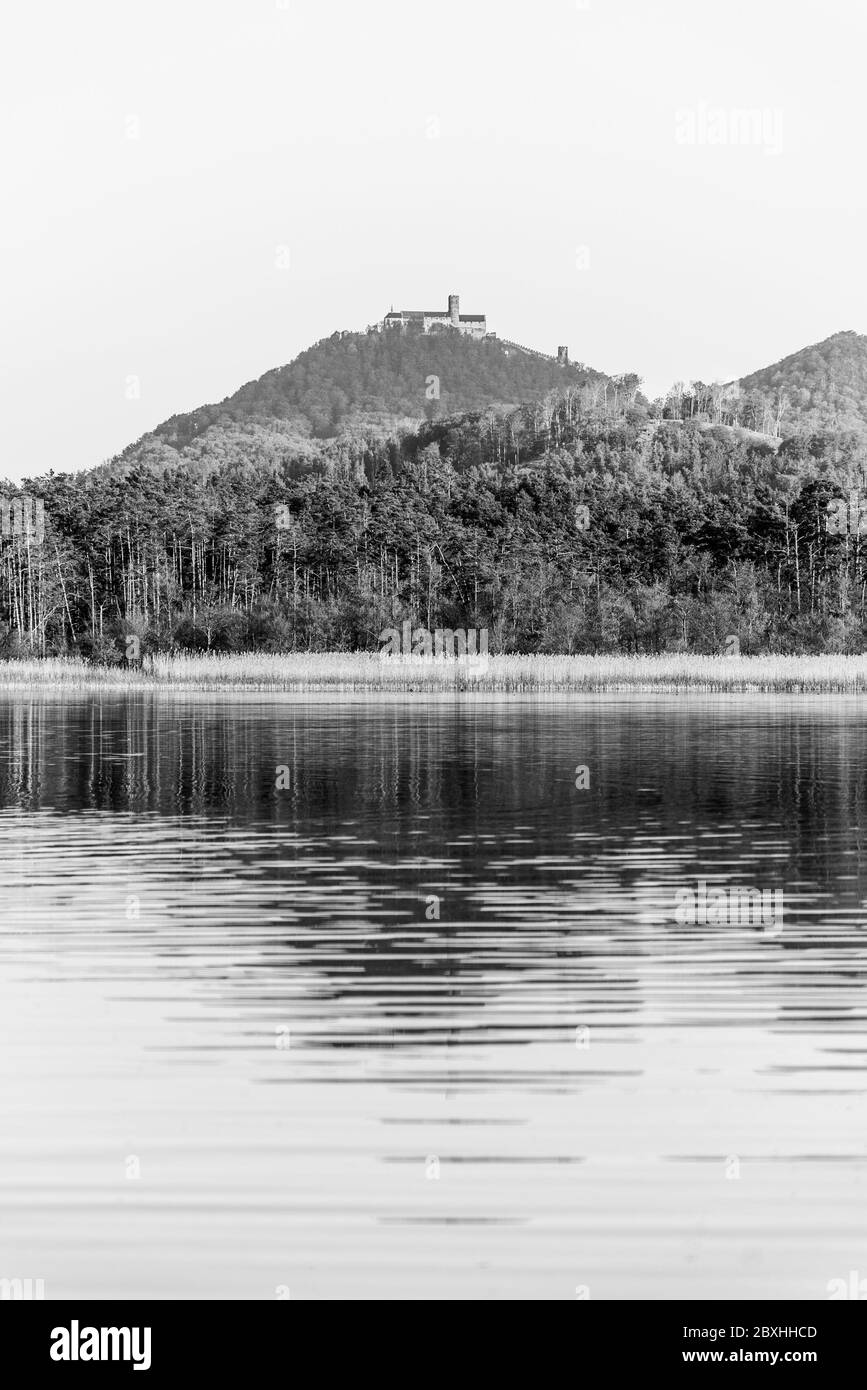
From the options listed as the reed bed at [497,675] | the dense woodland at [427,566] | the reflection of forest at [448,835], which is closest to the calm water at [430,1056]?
the reflection of forest at [448,835]

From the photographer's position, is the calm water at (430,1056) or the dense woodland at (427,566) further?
the dense woodland at (427,566)

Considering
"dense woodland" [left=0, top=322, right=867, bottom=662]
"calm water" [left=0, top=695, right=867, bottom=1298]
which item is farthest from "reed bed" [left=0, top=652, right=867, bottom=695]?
"calm water" [left=0, top=695, right=867, bottom=1298]

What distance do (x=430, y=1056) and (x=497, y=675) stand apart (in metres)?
48.2

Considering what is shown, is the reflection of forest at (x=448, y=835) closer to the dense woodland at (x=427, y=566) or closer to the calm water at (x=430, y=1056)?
the calm water at (x=430, y=1056)

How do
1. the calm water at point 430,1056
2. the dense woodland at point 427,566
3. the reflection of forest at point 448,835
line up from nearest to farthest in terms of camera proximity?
the calm water at point 430,1056 < the reflection of forest at point 448,835 < the dense woodland at point 427,566

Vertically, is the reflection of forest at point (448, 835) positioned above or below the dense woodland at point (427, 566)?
below

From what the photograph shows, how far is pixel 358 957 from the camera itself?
11.7 meters

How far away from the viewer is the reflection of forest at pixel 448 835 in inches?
451

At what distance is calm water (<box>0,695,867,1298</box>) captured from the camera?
679 cm

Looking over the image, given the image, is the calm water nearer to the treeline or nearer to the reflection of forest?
the reflection of forest

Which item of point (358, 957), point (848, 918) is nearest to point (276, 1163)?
point (358, 957)

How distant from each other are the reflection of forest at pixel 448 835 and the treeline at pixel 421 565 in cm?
4602

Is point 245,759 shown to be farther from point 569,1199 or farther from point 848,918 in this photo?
point 569,1199

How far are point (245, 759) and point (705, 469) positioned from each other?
145653 mm
